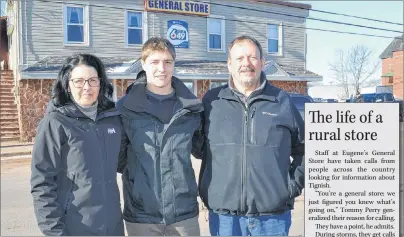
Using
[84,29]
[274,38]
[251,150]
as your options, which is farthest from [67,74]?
[274,38]

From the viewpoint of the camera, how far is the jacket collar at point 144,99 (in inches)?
83.1

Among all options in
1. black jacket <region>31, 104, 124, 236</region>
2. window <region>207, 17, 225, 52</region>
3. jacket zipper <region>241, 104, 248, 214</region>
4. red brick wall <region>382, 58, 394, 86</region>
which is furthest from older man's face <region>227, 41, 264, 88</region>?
window <region>207, 17, 225, 52</region>

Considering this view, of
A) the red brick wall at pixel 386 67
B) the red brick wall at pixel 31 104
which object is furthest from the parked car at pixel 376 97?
the red brick wall at pixel 31 104

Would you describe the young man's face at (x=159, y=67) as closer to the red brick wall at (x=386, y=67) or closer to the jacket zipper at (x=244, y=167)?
the jacket zipper at (x=244, y=167)

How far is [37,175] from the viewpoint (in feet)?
5.98

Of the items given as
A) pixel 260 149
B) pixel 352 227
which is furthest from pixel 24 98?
pixel 352 227

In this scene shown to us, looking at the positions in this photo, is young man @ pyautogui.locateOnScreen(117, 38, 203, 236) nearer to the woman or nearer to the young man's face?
the young man's face

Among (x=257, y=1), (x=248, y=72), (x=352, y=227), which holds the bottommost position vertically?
(x=352, y=227)

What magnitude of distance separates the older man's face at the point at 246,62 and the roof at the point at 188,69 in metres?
1.38

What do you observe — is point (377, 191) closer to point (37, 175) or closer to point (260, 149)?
point (260, 149)

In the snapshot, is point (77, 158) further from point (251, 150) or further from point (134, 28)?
point (134, 28)

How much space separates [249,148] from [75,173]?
2.84ft

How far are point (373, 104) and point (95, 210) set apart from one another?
1376 millimetres

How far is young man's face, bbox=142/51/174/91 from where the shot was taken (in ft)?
6.82
